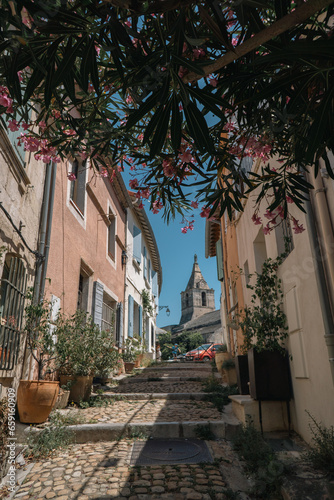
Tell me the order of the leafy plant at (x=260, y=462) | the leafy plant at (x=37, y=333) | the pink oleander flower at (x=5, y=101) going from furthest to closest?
1. the leafy plant at (x=37, y=333)
2. the leafy plant at (x=260, y=462)
3. the pink oleander flower at (x=5, y=101)

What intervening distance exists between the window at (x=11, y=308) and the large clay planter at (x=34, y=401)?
0.33 meters

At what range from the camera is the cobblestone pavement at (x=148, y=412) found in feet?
15.5

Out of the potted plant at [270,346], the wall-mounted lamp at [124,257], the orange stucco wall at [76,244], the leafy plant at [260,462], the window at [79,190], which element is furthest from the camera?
the wall-mounted lamp at [124,257]

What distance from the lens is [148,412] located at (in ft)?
17.1

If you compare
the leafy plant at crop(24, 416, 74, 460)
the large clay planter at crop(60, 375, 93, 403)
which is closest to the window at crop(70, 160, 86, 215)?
the large clay planter at crop(60, 375, 93, 403)

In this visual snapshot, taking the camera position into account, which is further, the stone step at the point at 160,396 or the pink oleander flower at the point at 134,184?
the stone step at the point at 160,396

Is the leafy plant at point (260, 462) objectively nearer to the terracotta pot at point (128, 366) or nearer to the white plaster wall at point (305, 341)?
the white plaster wall at point (305, 341)

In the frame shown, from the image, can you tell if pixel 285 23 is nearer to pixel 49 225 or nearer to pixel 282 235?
pixel 282 235

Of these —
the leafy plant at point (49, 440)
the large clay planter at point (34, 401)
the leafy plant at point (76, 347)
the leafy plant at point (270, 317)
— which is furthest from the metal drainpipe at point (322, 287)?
the leafy plant at point (76, 347)

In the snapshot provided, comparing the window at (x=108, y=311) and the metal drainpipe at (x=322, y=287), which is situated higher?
the window at (x=108, y=311)

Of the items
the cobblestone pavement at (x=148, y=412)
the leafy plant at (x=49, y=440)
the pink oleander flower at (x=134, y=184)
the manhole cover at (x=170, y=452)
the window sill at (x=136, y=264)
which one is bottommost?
the manhole cover at (x=170, y=452)

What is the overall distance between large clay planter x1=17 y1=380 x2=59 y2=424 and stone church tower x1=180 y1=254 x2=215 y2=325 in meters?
58.4

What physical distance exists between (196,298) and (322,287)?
60.9 meters

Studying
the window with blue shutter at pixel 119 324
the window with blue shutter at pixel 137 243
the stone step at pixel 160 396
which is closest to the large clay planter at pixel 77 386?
the stone step at pixel 160 396
